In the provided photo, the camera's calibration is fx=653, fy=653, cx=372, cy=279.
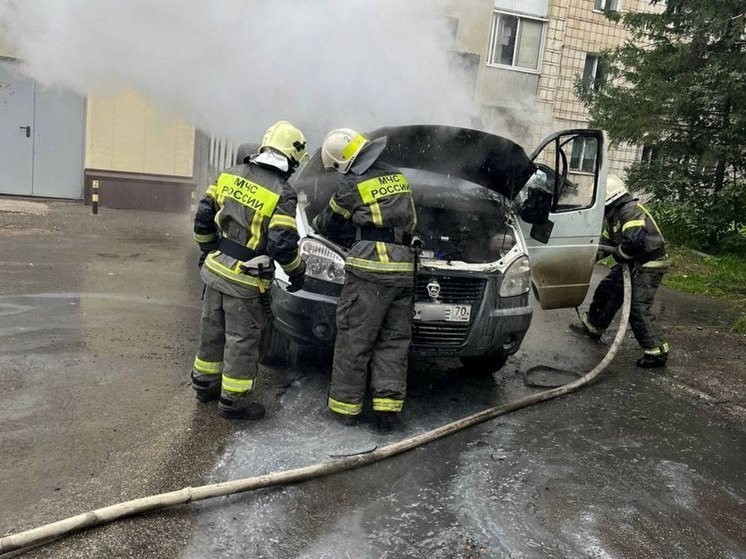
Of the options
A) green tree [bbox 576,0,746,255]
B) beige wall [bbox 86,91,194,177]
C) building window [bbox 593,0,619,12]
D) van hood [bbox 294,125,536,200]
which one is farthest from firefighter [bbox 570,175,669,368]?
building window [bbox 593,0,619,12]

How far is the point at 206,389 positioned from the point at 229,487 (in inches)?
46.2

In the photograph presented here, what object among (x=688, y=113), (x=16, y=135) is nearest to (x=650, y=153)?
(x=688, y=113)

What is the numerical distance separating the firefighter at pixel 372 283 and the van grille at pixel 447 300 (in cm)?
28

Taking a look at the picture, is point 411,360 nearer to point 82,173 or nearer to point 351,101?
point 351,101

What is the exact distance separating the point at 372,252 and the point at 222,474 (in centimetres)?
152

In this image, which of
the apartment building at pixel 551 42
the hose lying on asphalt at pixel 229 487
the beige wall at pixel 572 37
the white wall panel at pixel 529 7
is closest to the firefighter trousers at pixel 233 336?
the hose lying on asphalt at pixel 229 487

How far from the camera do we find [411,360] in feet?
18.0

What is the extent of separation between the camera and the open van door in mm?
5691

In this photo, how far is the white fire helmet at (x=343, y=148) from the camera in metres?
4.02

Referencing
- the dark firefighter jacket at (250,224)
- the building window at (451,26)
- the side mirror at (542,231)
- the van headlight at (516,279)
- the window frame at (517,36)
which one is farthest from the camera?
the window frame at (517,36)

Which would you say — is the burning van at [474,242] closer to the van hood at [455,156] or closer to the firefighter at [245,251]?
the van hood at [455,156]

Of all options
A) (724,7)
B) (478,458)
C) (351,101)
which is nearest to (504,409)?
(478,458)

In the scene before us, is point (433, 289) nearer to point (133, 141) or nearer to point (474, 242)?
point (474, 242)

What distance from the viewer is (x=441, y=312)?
Answer: 4.36m
